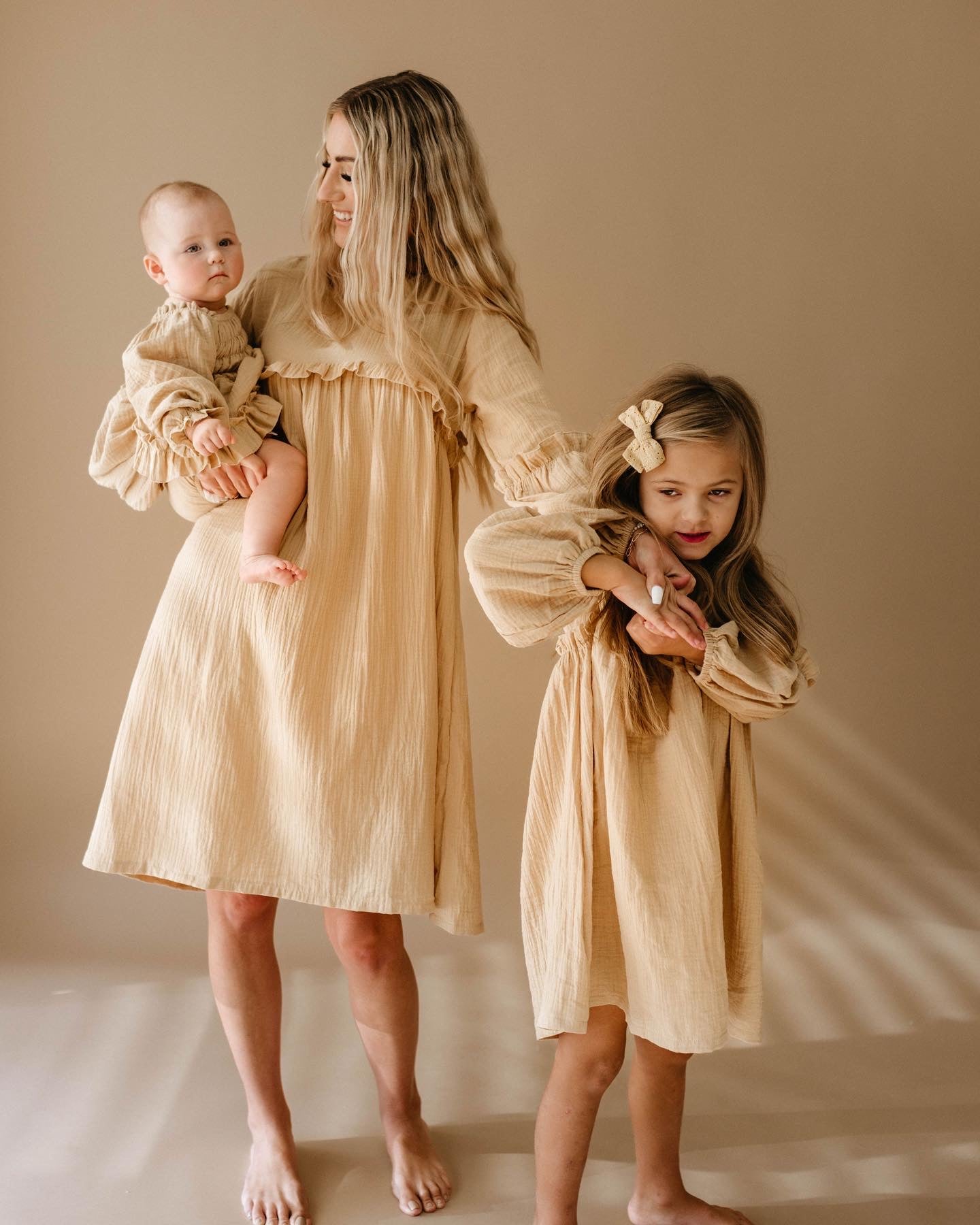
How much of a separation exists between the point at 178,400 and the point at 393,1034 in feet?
3.31

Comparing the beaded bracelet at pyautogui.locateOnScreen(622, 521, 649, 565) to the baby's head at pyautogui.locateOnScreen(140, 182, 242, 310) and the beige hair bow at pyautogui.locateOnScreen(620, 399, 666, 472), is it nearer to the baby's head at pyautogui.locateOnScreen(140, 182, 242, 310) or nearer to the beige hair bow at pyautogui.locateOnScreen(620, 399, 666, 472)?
the beige hair bow at pyautogui.locateOnScreen(620, 399, 666, 472)

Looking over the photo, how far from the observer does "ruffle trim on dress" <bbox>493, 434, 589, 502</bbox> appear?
172 cm

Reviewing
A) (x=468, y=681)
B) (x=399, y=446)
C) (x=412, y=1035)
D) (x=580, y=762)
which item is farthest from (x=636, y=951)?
(x=468, y=681)

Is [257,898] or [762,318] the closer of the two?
[257,898]

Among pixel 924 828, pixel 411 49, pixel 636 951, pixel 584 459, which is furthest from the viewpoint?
pixel 924 828

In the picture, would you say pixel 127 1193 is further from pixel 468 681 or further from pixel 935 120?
pixel 935 120

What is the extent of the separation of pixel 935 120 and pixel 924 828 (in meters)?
1.62

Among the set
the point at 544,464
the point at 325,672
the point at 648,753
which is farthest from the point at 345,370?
the point at 648,753

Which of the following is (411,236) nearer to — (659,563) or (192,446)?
(192,446)

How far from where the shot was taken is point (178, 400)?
1.66 meters

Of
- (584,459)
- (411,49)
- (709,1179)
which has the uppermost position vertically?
(411,49)

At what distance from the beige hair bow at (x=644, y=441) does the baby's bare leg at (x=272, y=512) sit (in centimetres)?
47

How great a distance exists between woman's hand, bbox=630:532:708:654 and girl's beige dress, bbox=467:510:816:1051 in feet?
0.09

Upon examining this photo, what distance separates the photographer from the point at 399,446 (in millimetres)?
1765
